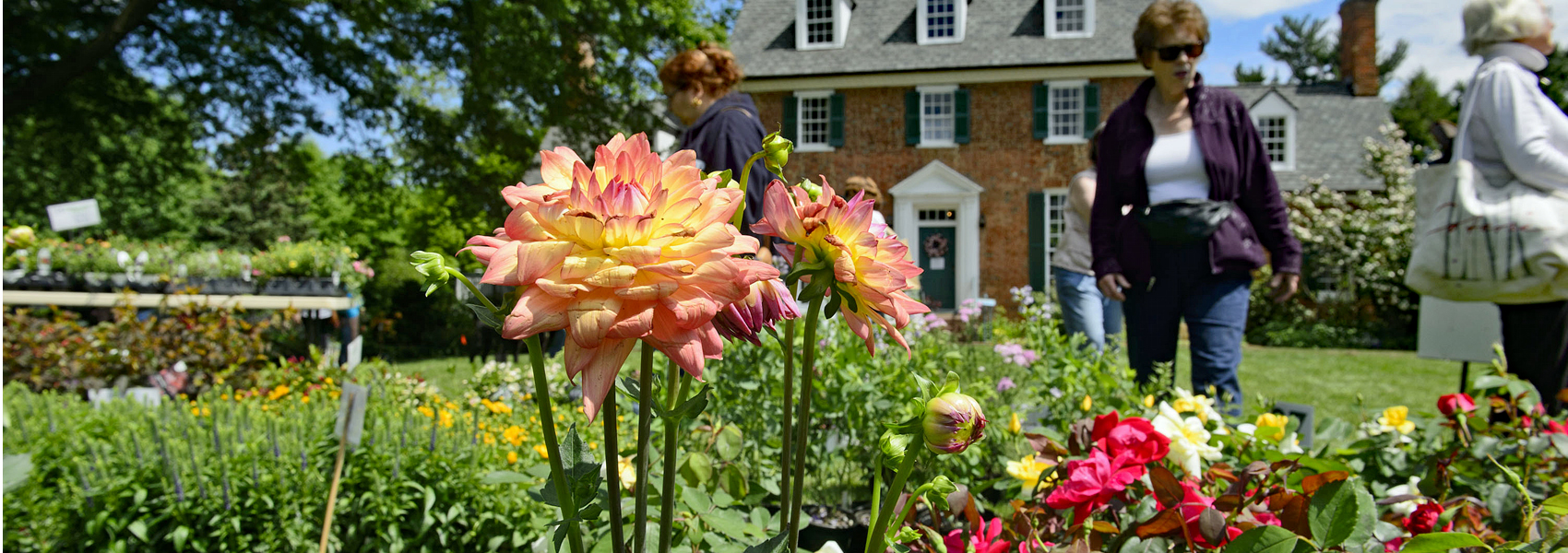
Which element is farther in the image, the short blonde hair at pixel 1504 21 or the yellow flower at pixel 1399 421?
the short blonde hair at pixel 1504 21

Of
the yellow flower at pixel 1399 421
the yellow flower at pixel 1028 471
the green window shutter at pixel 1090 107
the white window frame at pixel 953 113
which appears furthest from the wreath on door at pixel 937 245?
the yellow flower at pixel 1028 471

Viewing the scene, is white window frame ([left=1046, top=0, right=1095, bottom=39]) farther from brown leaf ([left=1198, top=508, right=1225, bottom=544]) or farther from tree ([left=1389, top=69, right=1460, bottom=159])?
brown leaf ([left=1198, top=508, right=1225, bottom=544])

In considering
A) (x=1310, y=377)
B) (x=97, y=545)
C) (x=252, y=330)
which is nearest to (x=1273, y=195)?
(x=97, y=545)

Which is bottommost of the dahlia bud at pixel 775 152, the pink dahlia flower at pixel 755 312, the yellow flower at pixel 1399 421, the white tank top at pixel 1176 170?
the yellow flower at pixel 1399 421

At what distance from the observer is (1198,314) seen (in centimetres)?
255

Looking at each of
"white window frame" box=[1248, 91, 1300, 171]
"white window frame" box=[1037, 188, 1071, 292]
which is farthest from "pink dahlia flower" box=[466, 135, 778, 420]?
"white window frame" box=[1248, 91, 1300, 171]

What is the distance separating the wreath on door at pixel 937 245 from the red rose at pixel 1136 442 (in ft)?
43.2

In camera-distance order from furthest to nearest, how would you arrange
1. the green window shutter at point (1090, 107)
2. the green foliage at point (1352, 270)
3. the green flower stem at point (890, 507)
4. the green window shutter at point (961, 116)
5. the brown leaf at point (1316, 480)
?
the green window shutter at point (961, 116) < the green window shutter at point (1090, 107) < the green foliage at point (1352, 270) < the brown leaf at point (1316, 480) < the green flower stem at point (890, 507)

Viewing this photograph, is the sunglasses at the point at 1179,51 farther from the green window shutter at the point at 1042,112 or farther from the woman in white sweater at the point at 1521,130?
the green window shutter at the point at 1042,112

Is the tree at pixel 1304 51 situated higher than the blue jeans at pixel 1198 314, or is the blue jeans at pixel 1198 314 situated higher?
the tree at pixel 1304 51

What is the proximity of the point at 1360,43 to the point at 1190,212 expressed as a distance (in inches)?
717

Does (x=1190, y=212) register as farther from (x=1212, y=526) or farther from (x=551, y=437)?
(x=551, y=437)

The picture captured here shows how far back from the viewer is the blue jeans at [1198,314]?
8.26 feet

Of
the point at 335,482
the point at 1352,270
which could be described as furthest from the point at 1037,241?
the point at 335,482
